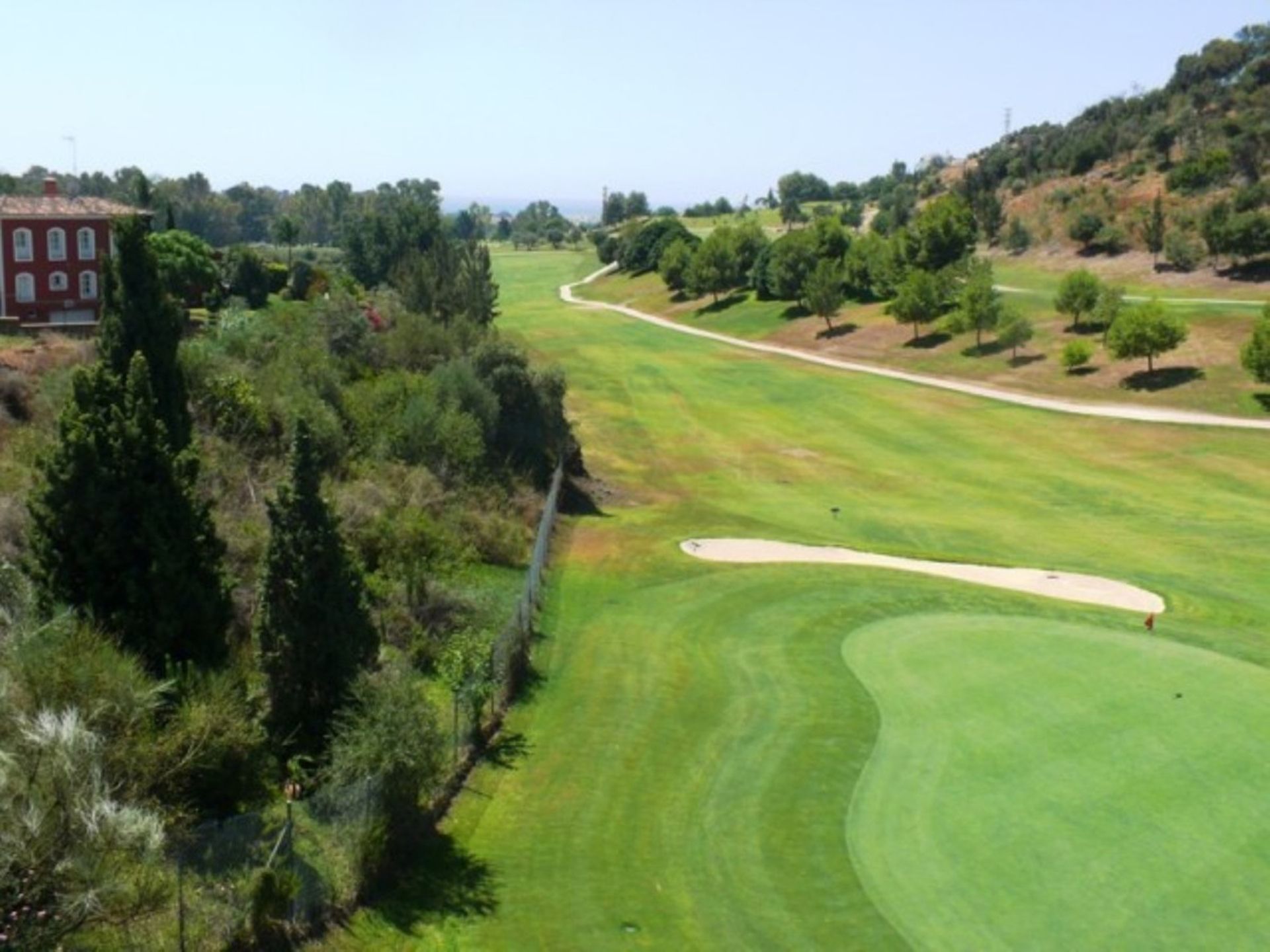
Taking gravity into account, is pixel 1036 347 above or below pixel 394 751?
above

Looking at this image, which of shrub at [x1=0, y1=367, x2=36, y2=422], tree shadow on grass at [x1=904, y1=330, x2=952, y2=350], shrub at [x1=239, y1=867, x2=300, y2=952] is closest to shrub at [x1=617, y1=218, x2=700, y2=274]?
tree shadow on grass at [x1=904, y1=330, x2=952, y2=350]

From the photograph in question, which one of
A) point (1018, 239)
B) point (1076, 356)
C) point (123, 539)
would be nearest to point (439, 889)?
point (123, 539)

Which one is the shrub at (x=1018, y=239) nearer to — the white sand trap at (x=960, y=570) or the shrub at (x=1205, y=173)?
the shrub at (x=1205, y=173)

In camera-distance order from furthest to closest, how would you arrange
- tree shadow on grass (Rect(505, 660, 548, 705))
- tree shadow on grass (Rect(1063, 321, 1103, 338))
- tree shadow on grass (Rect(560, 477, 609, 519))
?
tree shadow on grass (Rect(1063, 321, 1103, 338)) → tree shadow on grass (Rect(560, 477, 609, 519)) → tree shadow on grass (Rect(505, 660, 548, 705))

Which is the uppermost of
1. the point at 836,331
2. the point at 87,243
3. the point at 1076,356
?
the point at 87,243

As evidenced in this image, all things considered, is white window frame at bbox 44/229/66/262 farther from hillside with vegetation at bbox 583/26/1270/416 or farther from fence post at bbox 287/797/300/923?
hillside with vegetation at bbox 583/26/1270/416

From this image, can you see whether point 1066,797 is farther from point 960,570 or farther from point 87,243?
point 87,243

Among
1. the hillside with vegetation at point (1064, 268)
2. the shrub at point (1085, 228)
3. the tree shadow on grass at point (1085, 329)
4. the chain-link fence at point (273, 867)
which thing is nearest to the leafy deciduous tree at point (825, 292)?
the hillside with vegetation at point (1064, 268)
